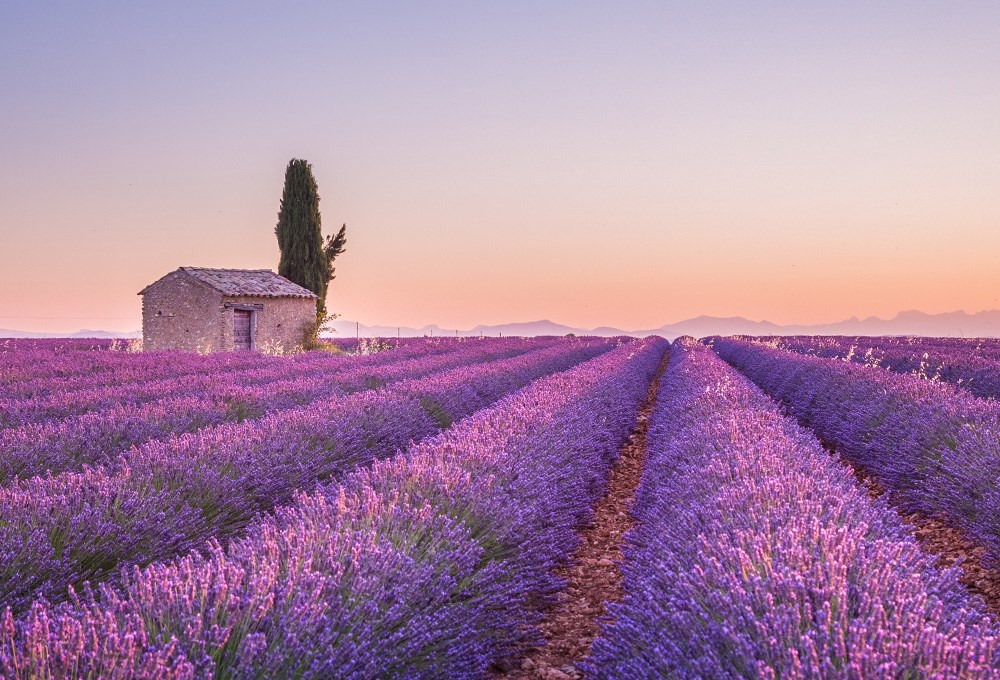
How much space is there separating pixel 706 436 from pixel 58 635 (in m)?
3.93

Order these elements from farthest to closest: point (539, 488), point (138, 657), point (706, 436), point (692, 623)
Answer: point (706, 436), point (539, 488), point (692, 623), point (138, 657)

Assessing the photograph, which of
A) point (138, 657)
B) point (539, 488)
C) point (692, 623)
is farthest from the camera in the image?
point (539, 488)

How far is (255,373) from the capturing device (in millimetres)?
9945

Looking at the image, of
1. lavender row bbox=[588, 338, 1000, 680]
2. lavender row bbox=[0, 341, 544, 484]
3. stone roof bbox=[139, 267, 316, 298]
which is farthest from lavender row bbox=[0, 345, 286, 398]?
lavender row bbox=[588, 338, 1000, 680]

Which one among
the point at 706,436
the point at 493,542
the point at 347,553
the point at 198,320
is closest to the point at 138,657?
the point at 347,553

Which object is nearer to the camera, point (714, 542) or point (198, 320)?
point (714, 542)

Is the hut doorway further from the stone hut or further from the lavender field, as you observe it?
the lavender field

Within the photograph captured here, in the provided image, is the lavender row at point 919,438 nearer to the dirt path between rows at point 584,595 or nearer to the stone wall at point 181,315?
the dirt path between rows at point 584,595

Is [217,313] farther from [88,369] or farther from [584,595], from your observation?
[584,595]

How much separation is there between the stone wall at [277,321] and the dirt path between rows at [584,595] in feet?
52.5

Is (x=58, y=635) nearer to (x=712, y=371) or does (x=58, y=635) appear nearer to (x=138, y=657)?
(x=138, y=657)

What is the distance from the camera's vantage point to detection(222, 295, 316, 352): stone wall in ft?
65.0

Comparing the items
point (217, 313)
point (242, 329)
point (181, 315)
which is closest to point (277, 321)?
point (242, 329)

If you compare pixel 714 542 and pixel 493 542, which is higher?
pixel 714 542
